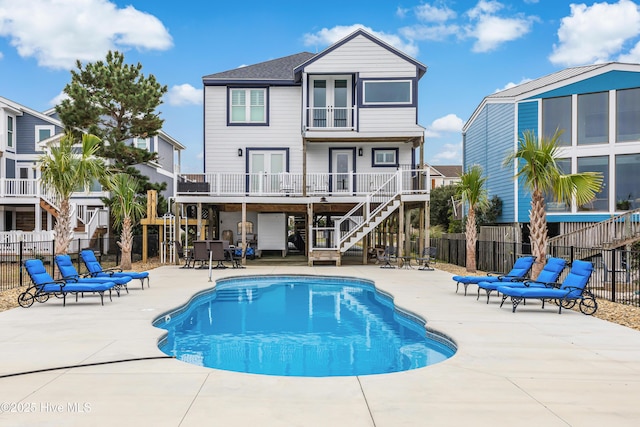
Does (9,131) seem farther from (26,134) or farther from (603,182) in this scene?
(603,182)

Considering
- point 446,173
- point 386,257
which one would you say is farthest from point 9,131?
point 446,173

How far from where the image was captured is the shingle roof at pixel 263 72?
80.0 ft

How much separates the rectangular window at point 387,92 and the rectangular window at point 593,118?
746cm

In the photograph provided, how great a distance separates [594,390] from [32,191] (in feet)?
82.6

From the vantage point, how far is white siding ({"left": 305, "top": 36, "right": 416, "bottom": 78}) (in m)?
23.0

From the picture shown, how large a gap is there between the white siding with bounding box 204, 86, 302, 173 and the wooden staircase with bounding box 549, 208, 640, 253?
1241cm

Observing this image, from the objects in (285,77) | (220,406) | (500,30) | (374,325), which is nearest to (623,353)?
(374,325)

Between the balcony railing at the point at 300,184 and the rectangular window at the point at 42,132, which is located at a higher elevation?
the rectangular window at the point at 42,132

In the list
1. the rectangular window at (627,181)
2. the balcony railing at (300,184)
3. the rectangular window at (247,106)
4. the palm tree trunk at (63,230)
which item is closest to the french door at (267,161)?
the balcony railing at (300,184)

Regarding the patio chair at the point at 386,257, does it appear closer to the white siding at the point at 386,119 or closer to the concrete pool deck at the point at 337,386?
the white siding at the point at 386,119

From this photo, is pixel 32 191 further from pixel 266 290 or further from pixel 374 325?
pixel 374 325

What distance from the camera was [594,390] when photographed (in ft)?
17.5

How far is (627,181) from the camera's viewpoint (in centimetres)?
2089

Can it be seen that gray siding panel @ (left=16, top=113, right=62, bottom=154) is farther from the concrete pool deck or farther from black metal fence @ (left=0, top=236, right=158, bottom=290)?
the concrete pool deck
